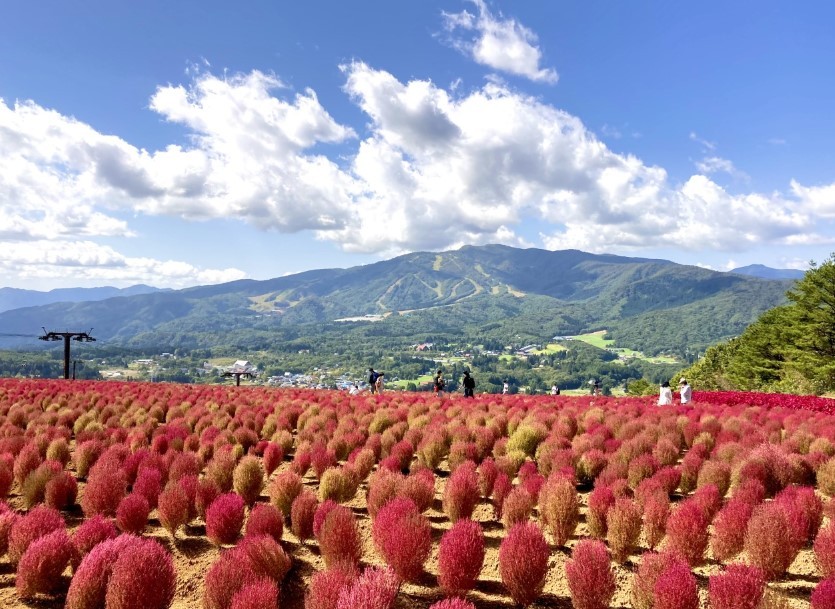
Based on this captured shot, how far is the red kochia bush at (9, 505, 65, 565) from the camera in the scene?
18.3ft

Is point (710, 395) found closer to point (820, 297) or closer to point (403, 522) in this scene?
point (403, 522)

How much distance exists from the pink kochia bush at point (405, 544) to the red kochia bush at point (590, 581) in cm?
154

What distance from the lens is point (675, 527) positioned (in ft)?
18.0

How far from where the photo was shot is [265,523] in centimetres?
591

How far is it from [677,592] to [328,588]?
2.85 meters

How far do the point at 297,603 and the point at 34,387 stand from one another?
24814 millimetres

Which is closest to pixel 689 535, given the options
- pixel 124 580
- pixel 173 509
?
pixel 124 580

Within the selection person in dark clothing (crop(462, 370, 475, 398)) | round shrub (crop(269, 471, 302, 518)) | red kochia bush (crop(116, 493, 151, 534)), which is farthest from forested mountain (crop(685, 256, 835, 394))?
red kochia bush (crop(116, 493, 151, 534))

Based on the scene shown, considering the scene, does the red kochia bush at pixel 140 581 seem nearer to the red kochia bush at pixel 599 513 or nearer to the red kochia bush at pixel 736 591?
the red kochia bush at pixel 736 591

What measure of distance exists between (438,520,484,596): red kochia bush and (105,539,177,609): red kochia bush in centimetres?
257

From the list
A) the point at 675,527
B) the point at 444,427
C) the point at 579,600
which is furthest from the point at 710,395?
the point at 579,600

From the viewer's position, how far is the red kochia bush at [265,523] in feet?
19.2

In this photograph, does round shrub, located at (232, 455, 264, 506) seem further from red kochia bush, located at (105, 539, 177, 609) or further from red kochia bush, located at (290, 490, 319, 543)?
red kochia bush, located at (105, 539, 177, 609)

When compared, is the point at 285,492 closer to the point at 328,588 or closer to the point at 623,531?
the point at 328,588
